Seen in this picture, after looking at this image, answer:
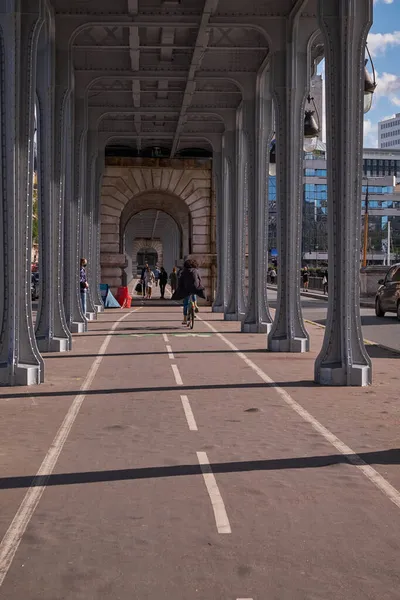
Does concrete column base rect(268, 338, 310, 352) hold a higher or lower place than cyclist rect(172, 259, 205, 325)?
lower

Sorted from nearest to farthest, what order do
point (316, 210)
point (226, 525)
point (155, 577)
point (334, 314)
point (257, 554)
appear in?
point (155, 577)
point (257, 554)
point (226, 525)
point (334, 314)
point (316, 210)

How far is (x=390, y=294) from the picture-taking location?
3488 cm

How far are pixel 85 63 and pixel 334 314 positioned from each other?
15.9 metres

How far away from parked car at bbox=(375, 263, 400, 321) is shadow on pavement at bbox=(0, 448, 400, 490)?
83.0 ft

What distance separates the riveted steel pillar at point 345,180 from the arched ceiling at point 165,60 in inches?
246

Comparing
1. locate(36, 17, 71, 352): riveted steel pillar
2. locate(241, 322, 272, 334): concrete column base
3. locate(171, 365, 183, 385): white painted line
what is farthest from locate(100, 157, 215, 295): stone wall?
locate(171, 365, 183, 385): white painted line

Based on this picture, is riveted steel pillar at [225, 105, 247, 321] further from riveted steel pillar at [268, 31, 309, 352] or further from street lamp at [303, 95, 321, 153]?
riveted steel pillar at [268, 31, 309, 352]

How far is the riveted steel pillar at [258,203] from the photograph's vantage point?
26.6 m

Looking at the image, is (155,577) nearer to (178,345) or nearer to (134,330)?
(178,345)

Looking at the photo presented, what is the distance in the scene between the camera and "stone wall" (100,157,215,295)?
4656 centimetres

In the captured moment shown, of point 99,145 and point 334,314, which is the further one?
point 99,145

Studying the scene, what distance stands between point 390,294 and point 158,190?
1607cm

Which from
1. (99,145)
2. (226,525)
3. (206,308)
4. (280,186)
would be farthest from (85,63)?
(226,525)

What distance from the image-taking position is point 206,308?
43.7 meters
